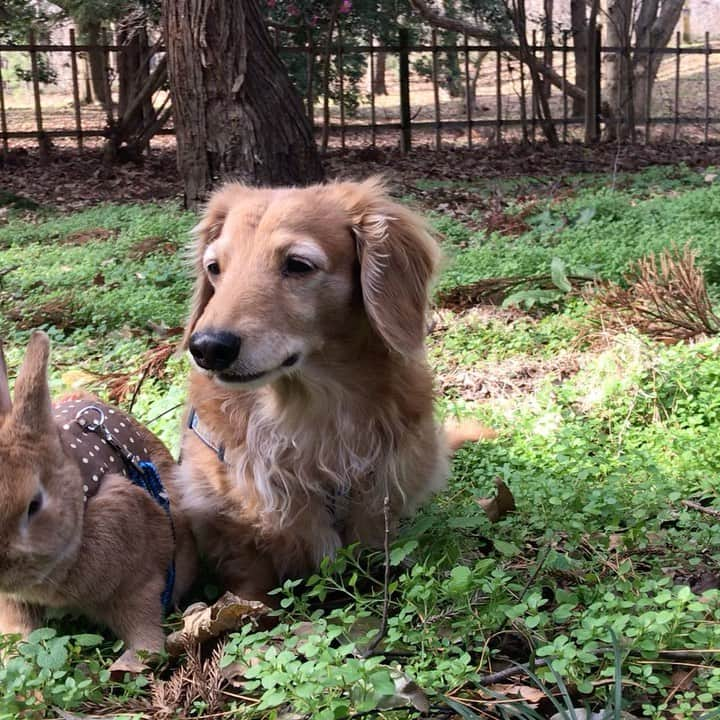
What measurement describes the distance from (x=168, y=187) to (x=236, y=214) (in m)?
9.43

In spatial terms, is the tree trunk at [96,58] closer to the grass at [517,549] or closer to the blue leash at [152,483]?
the grass at [517,549]

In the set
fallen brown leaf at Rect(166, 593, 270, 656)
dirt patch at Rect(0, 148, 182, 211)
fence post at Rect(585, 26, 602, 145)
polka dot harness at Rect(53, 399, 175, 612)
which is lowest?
fallen brown leaf at Rect(166, 593, 270, 656)

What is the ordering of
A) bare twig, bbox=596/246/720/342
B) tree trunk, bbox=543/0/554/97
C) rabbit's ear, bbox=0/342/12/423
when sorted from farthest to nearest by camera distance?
tree trunk, bbox=543/0/554/97, bare twig, bbox=596/246/720/342, rabbit's ear, bbox=0/342/12/423

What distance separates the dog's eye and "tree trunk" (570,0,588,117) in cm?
1488

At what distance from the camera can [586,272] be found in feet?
18.2

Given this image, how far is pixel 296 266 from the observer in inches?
105

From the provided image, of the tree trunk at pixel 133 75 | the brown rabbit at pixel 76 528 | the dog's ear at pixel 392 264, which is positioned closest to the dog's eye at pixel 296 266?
the dog's ear at pixel 392 264

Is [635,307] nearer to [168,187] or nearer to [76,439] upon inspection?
[76,439]

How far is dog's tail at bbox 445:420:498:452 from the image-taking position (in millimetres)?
3871

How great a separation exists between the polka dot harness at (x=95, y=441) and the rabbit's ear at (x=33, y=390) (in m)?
0.25

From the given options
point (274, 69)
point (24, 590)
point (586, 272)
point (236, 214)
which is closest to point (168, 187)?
point (274, 69)

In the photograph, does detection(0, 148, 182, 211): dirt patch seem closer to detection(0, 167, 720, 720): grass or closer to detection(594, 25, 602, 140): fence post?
detection(0, 167, 720, 720): grass

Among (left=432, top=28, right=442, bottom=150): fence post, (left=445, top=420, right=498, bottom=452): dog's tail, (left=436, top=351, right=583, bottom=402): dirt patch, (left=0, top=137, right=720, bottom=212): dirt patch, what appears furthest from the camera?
(left=432, top=28, right=442, bottom=150): fence post

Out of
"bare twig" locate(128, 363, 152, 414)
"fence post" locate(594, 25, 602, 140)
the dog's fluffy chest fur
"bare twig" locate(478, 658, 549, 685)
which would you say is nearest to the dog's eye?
the dog's fluffy chest fur
